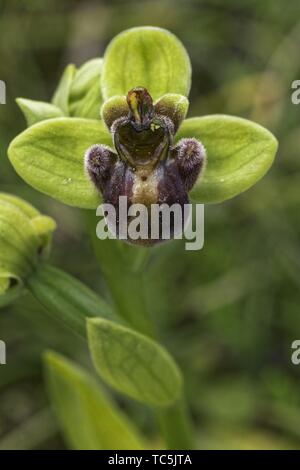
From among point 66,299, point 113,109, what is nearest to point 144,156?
point 113,109

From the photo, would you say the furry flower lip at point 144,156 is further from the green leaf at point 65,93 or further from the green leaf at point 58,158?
the green leaf at point 65,93

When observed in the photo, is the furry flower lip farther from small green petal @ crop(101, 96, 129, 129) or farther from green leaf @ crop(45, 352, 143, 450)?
green leaf @ crop(45, 352, 143, 450)

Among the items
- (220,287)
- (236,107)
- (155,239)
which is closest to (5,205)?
(155,239)

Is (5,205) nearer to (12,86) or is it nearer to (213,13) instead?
(12,86)

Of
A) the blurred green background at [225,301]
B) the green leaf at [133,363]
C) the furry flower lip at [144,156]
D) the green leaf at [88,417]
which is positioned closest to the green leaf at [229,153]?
the furry flower lip at [144,156]

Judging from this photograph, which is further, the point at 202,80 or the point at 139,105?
the point at 202,80

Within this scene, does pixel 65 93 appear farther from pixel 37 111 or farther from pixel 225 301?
pixel 225 301
